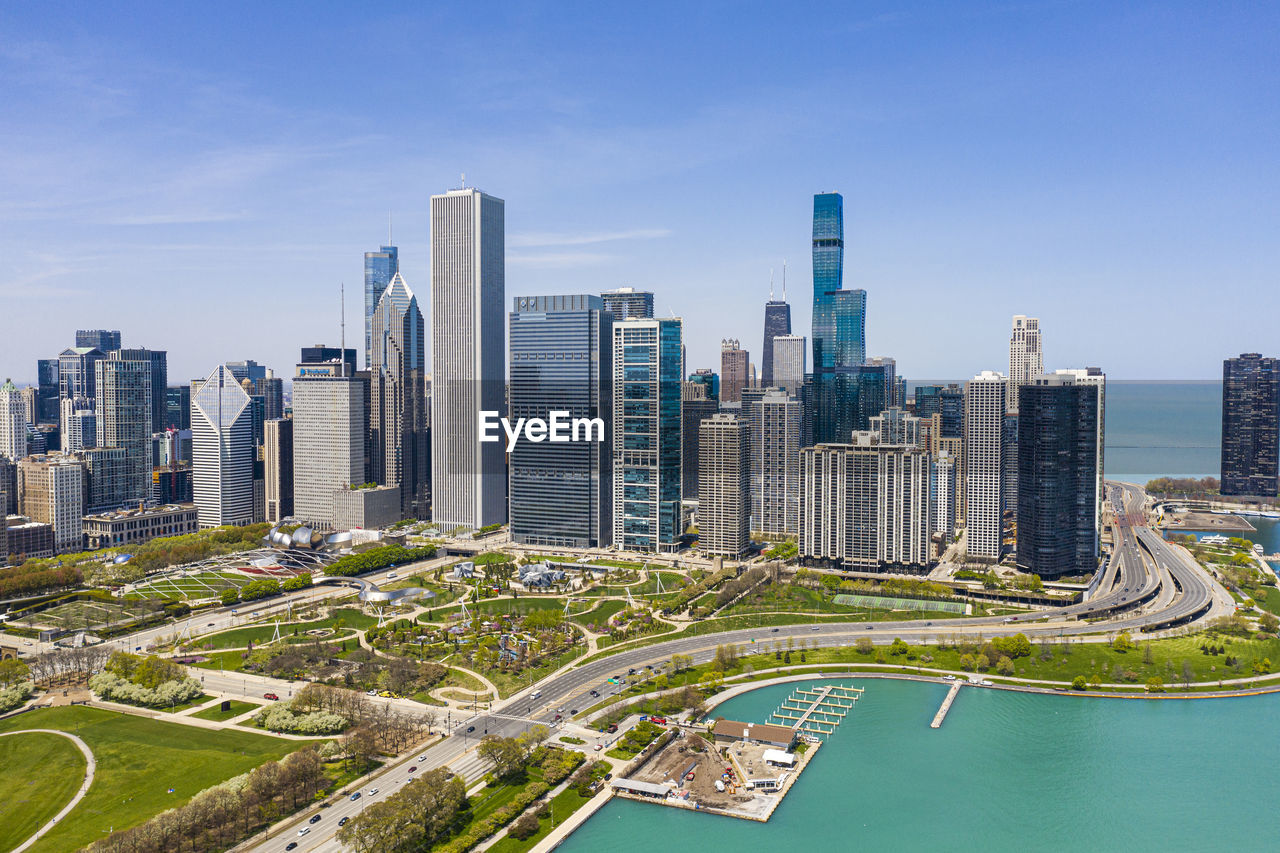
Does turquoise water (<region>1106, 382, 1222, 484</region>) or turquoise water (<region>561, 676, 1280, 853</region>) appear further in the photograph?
turquoise water (<region>1106, 382, 1222, 484</region>)

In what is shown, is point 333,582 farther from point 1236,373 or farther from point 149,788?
→ point 1236,373

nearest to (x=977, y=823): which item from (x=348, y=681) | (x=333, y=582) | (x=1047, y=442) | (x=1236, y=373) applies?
(x=348, y=681)

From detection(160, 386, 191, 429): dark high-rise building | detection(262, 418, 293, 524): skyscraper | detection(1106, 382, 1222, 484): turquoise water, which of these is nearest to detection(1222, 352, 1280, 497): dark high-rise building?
detection(1106, 382, 1222, 484): turquoise water

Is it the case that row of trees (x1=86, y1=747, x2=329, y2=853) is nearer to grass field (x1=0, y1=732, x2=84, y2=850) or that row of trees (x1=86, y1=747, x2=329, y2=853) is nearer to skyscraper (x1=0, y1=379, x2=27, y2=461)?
grass field (x1=0, y1=732, x2=84, y2=850)

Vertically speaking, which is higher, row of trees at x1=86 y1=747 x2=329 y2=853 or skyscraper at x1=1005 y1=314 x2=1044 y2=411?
skyscraper at x1=1005 y1=314 x2=1044 y2=411

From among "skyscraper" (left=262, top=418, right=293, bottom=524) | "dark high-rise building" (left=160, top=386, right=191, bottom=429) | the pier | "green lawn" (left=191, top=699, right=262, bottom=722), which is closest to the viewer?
"green lawn" (left=191, top=699, right=262, bottom=722)

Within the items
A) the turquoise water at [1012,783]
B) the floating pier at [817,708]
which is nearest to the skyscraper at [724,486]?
the floating pier at [817,708]
